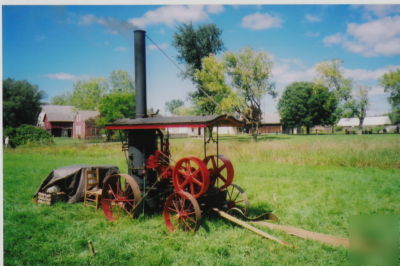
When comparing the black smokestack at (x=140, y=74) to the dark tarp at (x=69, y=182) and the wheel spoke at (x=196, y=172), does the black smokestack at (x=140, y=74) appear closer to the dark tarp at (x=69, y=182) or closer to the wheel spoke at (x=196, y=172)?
the wheel spoke at (x=196, y=172)

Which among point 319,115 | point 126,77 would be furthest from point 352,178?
point 126,77

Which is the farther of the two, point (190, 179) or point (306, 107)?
point (306, 107)

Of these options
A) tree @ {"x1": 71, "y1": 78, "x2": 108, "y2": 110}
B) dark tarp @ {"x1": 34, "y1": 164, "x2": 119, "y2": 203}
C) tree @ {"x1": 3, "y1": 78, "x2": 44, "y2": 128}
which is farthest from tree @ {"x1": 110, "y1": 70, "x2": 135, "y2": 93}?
dark tarp @ {"x1": 34, "y1": 164, "x2": 119, "y2": 203}

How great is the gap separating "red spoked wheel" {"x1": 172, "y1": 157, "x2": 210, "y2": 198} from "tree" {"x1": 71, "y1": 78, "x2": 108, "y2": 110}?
50.5 m

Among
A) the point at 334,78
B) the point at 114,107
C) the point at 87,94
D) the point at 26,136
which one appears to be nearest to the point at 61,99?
the point at 87,94

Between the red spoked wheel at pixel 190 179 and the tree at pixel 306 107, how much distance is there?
4645 cm

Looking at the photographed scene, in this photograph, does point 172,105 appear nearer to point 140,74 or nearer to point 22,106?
point 22,106

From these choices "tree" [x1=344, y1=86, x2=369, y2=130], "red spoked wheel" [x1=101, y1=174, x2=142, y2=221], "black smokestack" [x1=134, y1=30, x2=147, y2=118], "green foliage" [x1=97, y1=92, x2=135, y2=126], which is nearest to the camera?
"red spoked wheel" [x1=101, y1=174, x2=142, y2=221]

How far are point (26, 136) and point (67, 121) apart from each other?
24.3 metres

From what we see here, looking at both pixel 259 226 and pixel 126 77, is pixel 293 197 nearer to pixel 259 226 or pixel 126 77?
pixel 259 226

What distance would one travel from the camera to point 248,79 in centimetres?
3002

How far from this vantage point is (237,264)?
4.14 metres

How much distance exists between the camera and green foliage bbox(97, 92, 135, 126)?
112ft

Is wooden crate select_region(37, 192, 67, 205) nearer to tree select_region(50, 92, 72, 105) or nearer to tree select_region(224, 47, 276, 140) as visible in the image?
tree select_region(224, 47, 276, 140)
